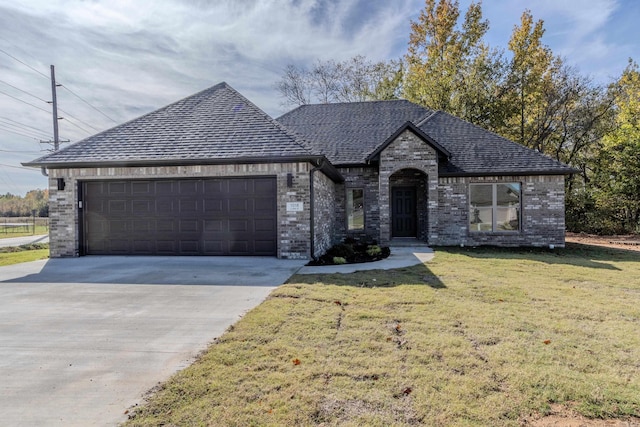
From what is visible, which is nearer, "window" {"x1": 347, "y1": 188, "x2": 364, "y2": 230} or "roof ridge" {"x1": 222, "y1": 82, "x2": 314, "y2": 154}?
"roof ridge" {"x1": 222, "y1": 82, "x2": 314, "y2": 154}

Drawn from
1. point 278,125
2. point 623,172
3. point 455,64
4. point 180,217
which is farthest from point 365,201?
point 623,172

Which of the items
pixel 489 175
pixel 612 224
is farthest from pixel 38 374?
pixel 612 224

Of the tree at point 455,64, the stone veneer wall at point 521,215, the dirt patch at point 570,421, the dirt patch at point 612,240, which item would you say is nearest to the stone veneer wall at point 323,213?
the stone veneer wall at point 521,215

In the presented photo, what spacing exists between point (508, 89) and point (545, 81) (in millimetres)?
2405

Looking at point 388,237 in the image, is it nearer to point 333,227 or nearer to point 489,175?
point 333,227

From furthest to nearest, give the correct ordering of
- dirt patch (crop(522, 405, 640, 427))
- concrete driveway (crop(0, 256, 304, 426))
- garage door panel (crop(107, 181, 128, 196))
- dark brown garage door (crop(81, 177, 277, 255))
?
garage door panel (crop(107, 181, 128, 196)), dark brown garage door (crop(81, 177, 277, 255)), concrete driveway (crop(0, 256, 304, 426)), dirt patch (crop(522, 405, 640, 427))

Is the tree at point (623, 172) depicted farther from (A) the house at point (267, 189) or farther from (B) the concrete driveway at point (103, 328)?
(B) the concrete driveway at point (103, 328)

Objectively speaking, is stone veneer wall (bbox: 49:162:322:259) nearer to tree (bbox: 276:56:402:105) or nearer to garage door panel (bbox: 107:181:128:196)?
garage door panel (bbox: 107:181:128:196)

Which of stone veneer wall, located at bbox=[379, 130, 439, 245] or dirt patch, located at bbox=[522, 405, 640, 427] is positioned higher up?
stone veneer wall, located at bbox=[379, 130, 439, 245]

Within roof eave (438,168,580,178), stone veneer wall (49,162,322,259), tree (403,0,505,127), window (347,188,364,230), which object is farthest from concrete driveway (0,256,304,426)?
tree (403,0,505,127)

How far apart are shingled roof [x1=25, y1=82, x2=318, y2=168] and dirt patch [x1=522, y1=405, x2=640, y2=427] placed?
297 inches

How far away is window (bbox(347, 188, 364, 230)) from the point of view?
13797 mm

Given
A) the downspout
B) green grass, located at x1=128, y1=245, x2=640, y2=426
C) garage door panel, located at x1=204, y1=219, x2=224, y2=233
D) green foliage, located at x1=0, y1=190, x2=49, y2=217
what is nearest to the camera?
green grass, located at x1=128, y1=245, x2=640, y2=426

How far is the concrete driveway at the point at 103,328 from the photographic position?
268 centimetres
